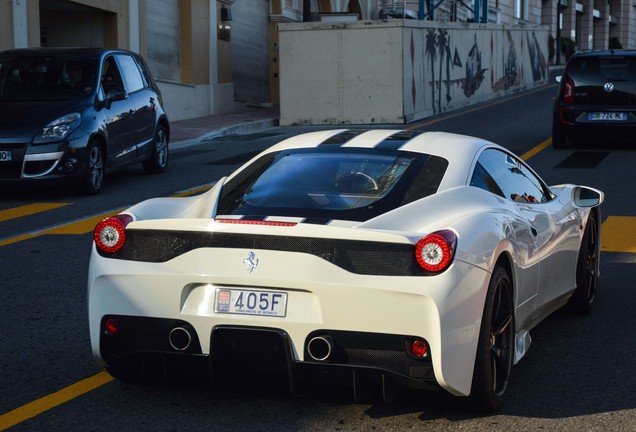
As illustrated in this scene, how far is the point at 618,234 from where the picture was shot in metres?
10.6

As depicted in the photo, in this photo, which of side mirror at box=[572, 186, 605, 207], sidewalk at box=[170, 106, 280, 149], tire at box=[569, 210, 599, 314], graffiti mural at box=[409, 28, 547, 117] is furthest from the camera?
graffiti mural at box=[409, 28, 547, 117]

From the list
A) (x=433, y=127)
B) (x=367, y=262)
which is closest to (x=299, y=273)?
(x=367, y=262)

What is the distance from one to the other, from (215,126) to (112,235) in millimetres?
20868

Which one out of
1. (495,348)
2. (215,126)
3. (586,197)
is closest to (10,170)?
(586,197)

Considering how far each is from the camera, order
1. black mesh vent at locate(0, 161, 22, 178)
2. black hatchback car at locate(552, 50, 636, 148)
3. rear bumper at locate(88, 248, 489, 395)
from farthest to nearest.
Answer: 1. black hatchback car at locate(552, 50, 636, 148)
2. black mesh vent at locate(0, 161, 22, 178)
3. rear bumper at locate(88, 248, 489, 395)

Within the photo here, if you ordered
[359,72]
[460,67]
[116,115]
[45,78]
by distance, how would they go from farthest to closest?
1. [460,67]
2. [359,72]
3. [116,115]
4. [45,78]

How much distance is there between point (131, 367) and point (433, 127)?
778 inches

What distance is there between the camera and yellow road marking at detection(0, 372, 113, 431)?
4906 mm

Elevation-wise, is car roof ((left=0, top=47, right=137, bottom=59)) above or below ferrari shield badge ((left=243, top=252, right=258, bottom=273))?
above

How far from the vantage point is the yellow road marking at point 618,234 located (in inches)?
385

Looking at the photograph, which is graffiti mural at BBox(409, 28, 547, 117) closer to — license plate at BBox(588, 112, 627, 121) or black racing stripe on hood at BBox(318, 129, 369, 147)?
license plate at BBox(588, 112, 627, 121)

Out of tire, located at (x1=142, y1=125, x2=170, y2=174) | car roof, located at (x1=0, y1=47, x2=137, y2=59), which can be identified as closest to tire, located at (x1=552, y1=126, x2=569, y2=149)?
tire, located at (x1=142, y1=125, x2=170, y2=174)

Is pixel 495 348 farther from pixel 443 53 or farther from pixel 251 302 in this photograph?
pixel 443 53

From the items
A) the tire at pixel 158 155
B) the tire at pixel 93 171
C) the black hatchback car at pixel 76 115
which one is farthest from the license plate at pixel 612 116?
the tire at pixel 93 171
